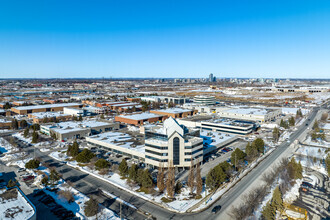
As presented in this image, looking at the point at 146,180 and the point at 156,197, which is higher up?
the point at 146,180

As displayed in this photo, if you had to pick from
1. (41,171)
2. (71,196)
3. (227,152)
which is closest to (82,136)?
(41,171)

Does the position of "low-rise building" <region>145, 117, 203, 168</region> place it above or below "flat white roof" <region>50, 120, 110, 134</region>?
above

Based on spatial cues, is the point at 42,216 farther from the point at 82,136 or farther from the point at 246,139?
the point at 246,139

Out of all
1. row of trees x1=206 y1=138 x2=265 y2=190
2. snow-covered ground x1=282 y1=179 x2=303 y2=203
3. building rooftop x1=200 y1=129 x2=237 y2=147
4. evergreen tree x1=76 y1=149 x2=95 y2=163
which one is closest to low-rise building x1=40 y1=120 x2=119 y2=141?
evergreen tree x1=76 y1=149 x2=95 y2=163

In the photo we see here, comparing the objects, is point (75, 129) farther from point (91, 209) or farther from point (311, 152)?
point (311, 152)

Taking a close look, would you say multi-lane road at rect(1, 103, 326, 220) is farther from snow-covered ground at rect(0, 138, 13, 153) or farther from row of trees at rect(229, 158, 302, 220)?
snow-covered ground at rect(0, 138, 13, 153)

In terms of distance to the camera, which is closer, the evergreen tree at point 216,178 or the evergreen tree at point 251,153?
the evergreen tree at point 216,178

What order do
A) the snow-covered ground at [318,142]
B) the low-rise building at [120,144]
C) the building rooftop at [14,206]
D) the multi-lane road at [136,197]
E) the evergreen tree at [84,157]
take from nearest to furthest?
1. the building rooftop at [14,206]
2. the multi-lane road at [136,197]
3. the evergreen tree at [84,157]
4. the low-rise building at [120,144]
5. the snow-covered ground at [318,142]

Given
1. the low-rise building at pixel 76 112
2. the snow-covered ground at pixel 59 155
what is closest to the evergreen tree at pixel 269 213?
the snow-covered ground at pixel 59 155

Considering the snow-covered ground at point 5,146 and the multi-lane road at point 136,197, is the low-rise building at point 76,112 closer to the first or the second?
the snow-covered ground at point 5,146

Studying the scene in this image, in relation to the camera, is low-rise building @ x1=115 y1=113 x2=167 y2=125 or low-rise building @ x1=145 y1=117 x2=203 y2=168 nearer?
low-rise building @ x1=145 y1=117 x2=203 y2=168

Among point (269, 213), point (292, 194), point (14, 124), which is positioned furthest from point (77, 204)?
point (14, 124)
